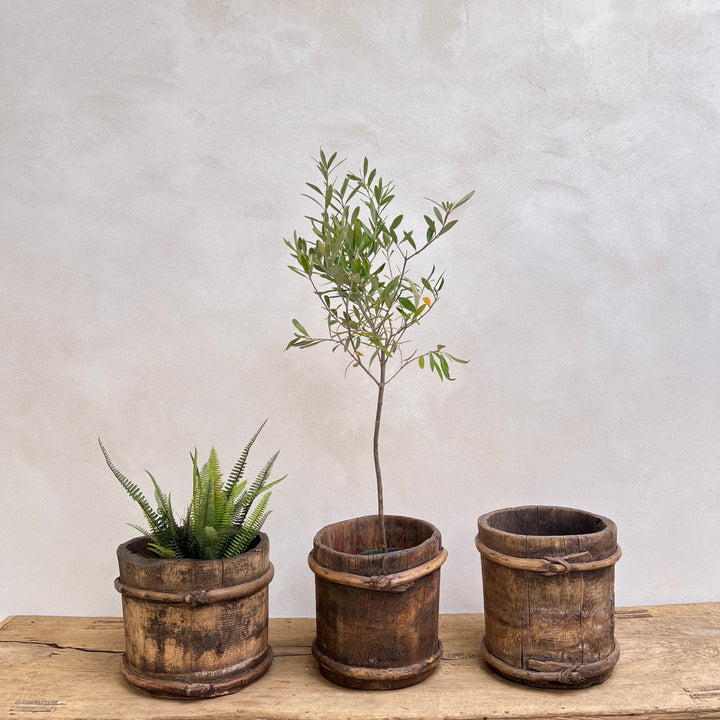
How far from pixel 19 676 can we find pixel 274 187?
49.4 inches

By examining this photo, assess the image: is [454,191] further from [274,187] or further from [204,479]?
[204,479]

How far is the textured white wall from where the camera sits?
5.51 ft

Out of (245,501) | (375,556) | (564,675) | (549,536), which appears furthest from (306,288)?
(564,675)

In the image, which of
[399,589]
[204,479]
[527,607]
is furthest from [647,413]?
[204,479]

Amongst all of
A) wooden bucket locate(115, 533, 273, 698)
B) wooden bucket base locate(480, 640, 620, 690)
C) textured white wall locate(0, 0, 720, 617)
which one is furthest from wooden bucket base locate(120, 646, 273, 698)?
wooden bucket base locate(480, 640, 620, 690)

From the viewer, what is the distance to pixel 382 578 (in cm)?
125

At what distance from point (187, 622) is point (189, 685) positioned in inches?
4.9

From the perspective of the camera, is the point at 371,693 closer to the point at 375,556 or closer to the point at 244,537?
the point at 375,556

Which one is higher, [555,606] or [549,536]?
[549,536]

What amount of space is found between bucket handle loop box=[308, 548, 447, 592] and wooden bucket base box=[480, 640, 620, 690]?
0.90 ft

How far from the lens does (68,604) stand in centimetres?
171

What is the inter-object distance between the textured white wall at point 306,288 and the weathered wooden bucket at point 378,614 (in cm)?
40

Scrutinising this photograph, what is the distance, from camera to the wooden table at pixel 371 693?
1.22 m

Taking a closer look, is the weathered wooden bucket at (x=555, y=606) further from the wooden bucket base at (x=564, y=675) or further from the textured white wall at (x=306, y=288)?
the textured white wall at (x=306, y=288)
